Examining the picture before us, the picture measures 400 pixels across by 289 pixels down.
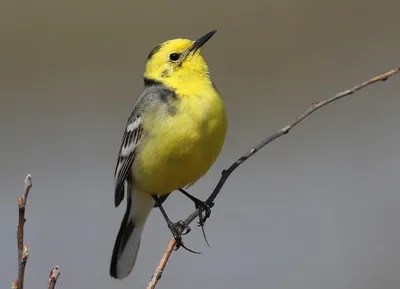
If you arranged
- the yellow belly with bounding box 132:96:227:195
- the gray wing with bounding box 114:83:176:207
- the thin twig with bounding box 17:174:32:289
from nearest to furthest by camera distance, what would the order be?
the thin twig with bounding box 17:174:32:289 → the yellow belly with bounding box 132:96:227:195 → the gray wing with bounding box 114:83:176:207

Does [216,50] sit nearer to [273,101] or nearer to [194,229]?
[273,101]

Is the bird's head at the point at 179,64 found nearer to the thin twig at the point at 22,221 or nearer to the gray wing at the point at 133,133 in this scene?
the gray wing at the point at 133,133

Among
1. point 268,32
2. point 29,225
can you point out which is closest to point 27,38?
point 29,225

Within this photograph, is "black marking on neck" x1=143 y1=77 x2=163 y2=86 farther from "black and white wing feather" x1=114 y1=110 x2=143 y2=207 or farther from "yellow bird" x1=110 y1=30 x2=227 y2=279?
"black and white wing feather" x1=114 y1=110 x2=143 y2=207

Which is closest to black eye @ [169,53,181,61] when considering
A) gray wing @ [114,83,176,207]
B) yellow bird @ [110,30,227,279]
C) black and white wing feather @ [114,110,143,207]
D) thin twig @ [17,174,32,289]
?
yellow bird @ [110,30,227,279]

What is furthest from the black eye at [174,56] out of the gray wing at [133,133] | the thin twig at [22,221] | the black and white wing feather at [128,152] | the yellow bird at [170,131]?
the thin twig at [22,221]

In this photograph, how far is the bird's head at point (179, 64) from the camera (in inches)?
102

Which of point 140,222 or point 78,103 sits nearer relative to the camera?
point 140,222

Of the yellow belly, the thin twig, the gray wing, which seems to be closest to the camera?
the thin twig

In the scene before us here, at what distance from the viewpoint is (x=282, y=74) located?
395 centimetres

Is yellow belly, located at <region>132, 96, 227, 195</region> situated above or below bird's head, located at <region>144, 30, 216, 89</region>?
below

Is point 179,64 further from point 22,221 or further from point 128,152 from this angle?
point 22,221

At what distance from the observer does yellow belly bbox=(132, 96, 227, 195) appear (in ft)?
7.84

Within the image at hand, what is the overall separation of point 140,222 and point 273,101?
1.22 metres
